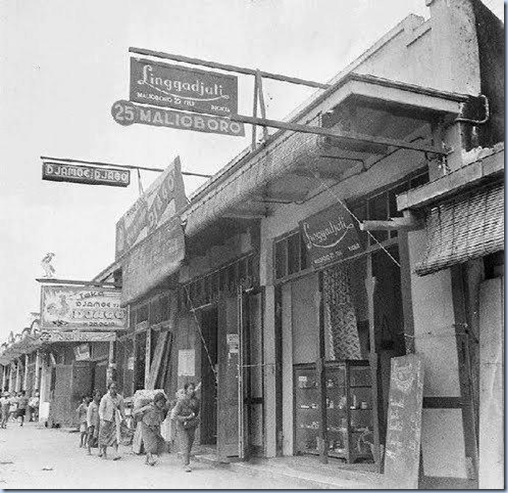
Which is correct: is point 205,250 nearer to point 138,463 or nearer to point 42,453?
point 138,463

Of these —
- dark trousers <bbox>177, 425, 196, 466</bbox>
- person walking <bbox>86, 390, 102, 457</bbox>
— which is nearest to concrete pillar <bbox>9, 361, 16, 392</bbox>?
person walking <bbox>86, 390, 102, 457</bbox>

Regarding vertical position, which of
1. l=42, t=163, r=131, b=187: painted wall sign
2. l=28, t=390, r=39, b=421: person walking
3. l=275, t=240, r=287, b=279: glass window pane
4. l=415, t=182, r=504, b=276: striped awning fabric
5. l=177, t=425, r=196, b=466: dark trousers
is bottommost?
l=28, t=390, r=39, b=421: person walking

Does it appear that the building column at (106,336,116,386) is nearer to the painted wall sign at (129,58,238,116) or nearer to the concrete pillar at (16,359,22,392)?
the painted wall sign at (129,58,238,116)

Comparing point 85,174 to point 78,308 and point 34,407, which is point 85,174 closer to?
point 78,308

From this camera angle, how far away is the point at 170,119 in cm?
980

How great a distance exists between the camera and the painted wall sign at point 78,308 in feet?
53.3

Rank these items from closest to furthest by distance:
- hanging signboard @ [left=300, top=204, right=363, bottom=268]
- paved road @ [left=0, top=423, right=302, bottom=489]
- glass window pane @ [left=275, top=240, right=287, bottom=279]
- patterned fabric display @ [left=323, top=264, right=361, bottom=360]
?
hanging signboard @ [left=300, top=204, right=363, bottom=268]
paved road @ [left=0, top=423, right=302, bottom=489]
patterned fabric display @ [left=323, top=264, right=361, bottom=360]
glass window pane @ [left=275, top=240, right=287, bottom=279]

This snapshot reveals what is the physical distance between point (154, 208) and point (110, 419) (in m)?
4.95

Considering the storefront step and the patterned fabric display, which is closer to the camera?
the storefront step

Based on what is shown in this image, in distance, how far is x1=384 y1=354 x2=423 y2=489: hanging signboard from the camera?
702cm

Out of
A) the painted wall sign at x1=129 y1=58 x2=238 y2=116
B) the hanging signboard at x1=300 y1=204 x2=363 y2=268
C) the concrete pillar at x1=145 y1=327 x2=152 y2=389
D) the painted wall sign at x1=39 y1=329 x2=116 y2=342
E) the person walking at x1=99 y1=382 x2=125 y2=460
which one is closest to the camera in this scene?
the painted wall sign at x1=129 y1=58 x2=238 y2=116

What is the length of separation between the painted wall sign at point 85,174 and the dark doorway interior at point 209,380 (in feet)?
11.2

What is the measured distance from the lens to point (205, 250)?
14219 millimetres

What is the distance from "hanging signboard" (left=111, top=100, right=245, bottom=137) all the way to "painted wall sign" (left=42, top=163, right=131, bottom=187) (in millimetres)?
4237
